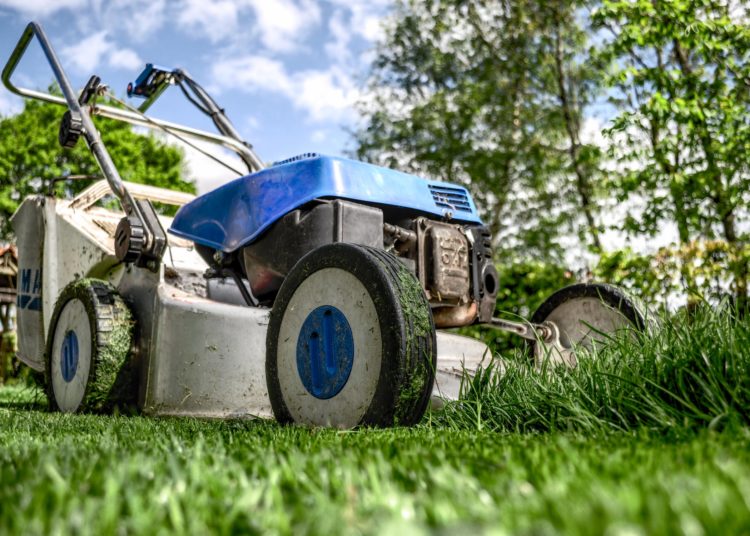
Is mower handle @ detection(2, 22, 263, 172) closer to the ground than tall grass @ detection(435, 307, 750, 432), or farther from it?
farther from it

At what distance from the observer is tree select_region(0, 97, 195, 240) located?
18.2 metres

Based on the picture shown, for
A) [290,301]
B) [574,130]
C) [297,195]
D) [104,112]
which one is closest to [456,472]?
[290,301]

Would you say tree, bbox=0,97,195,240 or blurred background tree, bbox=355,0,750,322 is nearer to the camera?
blurred background tree, bbox=355,0,750,322

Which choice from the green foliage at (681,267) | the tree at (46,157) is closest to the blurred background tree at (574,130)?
the green foliage at (681,267)

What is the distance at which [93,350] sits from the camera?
10.6ft

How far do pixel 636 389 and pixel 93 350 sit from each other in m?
2.26

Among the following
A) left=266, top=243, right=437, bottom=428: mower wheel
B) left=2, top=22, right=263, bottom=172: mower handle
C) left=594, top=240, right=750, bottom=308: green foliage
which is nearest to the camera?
left=266, top=243, right=437, bottom=428: mower wheel

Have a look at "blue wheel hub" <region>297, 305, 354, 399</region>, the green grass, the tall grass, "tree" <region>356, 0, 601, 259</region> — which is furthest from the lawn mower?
"tree" <region>356, 0, 601, 259</region>

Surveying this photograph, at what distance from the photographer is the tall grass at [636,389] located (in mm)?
1797

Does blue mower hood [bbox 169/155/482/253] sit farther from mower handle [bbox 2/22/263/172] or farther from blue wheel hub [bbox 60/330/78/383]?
mower handle [bbox 2/22/263/172]

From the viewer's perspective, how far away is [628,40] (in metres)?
6.58

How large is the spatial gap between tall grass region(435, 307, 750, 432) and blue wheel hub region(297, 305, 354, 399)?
0.37 meters

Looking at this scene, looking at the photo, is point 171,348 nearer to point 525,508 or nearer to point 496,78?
point 525,508

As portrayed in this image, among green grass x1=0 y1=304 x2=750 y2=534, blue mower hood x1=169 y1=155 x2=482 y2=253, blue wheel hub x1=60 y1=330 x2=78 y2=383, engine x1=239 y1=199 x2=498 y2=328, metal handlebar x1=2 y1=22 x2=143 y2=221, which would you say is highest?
metal handlebar x1=2 y1=22 x2=143 y2=221
